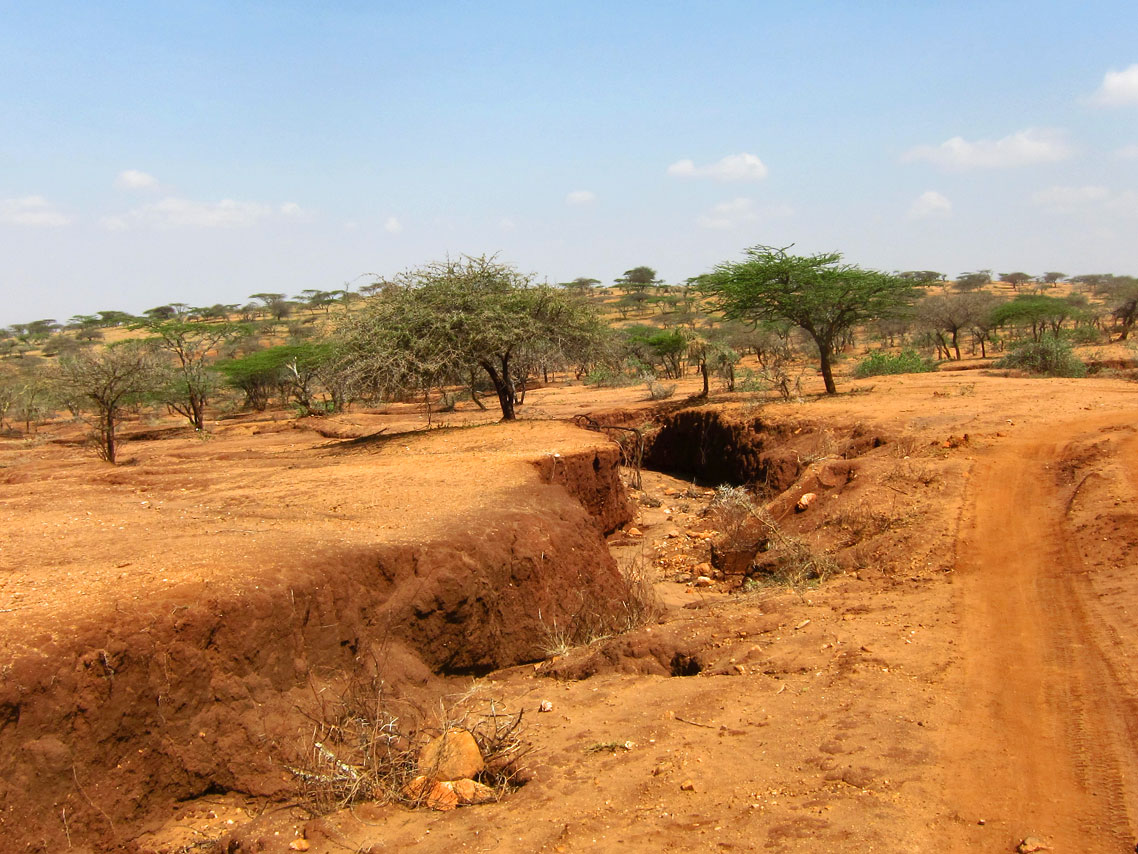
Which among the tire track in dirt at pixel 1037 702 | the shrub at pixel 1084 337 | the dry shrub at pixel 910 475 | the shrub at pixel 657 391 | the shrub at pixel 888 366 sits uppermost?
the shrub at pixel 1084 337

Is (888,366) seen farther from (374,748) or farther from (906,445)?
(374,748)

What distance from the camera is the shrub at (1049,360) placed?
19.5 meters

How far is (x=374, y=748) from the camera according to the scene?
468cm

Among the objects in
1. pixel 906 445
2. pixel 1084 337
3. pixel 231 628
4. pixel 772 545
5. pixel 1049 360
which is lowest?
pixel 772 545

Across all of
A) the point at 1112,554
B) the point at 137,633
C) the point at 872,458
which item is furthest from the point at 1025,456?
the point at 137,633

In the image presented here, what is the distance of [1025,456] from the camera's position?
384 inches

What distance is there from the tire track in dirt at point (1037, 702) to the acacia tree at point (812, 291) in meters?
10.3

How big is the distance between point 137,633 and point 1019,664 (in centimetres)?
584

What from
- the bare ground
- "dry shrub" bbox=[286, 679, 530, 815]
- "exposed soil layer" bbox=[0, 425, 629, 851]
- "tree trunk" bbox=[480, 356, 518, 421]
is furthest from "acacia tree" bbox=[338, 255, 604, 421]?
"dry shrub" bbox=[286, 679, 530, 815]

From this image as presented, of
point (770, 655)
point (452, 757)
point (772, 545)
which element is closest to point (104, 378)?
point (772, 545)

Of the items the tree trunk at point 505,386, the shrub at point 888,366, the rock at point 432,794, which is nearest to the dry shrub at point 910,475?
the rock at point 432,794

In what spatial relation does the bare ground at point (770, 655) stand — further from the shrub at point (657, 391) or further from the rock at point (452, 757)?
the shrub at point (657, 391)

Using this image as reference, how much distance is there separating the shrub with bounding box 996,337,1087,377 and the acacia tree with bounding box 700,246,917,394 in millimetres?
4735

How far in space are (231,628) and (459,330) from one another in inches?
366
